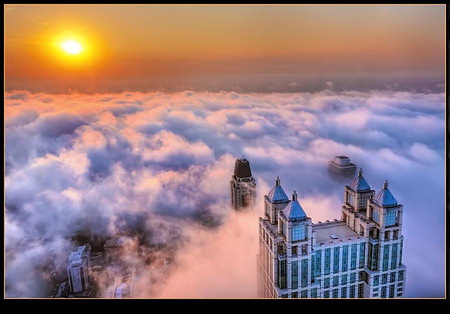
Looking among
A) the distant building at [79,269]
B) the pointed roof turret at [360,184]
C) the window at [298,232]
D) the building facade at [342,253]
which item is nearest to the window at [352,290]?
the building facade at [342,253]

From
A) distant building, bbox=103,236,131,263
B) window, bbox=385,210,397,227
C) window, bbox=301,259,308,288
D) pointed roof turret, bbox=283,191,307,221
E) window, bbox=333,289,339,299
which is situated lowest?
window, bbox=333,289,339,299

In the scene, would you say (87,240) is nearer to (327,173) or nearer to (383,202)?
(327,173)

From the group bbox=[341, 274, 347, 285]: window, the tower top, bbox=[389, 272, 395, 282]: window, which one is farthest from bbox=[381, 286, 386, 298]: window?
the tower top

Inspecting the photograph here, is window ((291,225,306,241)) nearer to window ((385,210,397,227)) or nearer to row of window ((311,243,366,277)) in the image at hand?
row of window ((311,243,366,277))

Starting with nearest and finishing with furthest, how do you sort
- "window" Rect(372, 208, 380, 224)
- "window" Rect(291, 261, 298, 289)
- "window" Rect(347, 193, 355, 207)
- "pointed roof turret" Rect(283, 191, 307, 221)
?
1. "pointed roof turret" Rect(283, 191, 307, 221)
2. "window" Rect(291, 261, 298, 289)
3. "window" Rect(372, 208, 380, 224)
4. "window" Rect(347, 193, 355, 207)

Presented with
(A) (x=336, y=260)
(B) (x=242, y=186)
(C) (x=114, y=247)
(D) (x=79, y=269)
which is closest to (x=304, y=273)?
(A) (x=336, y=260)

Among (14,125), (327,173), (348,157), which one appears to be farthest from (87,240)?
(348,157)

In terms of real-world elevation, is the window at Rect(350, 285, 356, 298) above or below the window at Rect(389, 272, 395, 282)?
below
